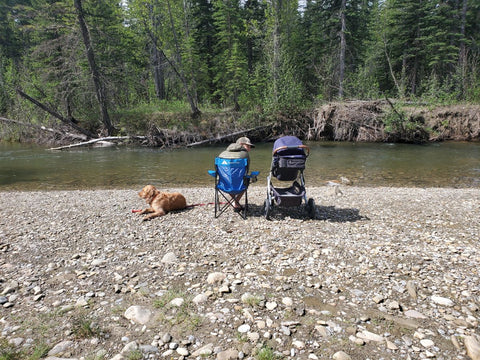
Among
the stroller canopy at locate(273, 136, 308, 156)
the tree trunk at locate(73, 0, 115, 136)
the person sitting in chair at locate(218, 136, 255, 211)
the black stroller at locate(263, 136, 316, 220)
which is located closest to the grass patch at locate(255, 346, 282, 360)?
the black stroller at locate(263, 136, 316, 220)

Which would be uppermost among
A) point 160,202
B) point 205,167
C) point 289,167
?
point 289,167

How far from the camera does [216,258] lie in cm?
447

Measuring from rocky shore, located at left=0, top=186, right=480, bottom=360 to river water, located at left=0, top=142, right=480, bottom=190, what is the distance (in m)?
5.84

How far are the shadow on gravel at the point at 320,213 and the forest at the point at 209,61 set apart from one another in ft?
56.6

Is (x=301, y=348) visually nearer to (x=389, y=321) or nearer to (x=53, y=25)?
(x=389, y=321)

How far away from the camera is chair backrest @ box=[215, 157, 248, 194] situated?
6.20 m

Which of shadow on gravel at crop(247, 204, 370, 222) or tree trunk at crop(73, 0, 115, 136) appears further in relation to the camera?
tree trunk at crop(73, 0, 115, 136)

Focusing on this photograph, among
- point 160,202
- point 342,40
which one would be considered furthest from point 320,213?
point 342,40

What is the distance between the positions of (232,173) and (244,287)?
3.08 metres

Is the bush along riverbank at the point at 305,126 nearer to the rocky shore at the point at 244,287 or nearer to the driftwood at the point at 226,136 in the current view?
the driftwood at the point at 226,136

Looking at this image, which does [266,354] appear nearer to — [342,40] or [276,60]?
[276,60]

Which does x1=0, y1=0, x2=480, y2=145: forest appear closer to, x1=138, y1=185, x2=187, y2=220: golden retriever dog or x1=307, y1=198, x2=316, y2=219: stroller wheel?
x1=138, y1=185, x2=187, y2=220: golden retriever dog

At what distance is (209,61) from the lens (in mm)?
35219

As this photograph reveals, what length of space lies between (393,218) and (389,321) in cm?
383
